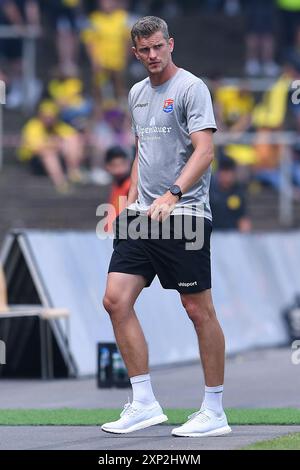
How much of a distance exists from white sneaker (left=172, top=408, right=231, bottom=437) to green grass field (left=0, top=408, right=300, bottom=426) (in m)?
0.64

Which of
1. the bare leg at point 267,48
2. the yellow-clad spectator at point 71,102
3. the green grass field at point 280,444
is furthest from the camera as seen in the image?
the bare leg at point 267,48

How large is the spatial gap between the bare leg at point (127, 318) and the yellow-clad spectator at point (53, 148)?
12937mm

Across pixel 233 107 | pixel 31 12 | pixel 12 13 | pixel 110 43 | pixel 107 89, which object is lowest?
pixel 233 107

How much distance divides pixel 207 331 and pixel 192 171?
917mm

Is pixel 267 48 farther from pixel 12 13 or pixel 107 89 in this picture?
pixel 12 13

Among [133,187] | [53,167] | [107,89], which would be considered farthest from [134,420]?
[107,89]

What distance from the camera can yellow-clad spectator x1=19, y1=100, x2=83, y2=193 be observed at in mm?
21422

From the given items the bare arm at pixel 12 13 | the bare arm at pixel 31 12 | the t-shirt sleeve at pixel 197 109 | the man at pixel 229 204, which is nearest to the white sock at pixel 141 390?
the t-shirt sleeve at pixel 197 109

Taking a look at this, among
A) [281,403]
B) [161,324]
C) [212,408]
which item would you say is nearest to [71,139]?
[161,324]

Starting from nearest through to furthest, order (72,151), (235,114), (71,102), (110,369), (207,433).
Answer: (207,433)
(110,369)
(72,151)
(235,114)
(71,102)

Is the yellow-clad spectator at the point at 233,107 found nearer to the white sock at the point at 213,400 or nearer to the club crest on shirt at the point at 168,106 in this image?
the club crest on shirt at the point at 168,106

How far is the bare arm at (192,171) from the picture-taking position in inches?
320

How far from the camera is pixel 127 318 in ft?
27.8

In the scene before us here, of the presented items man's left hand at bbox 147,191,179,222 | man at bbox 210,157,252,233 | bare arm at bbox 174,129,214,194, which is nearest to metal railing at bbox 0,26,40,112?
man at bbox 210,157,252,233
